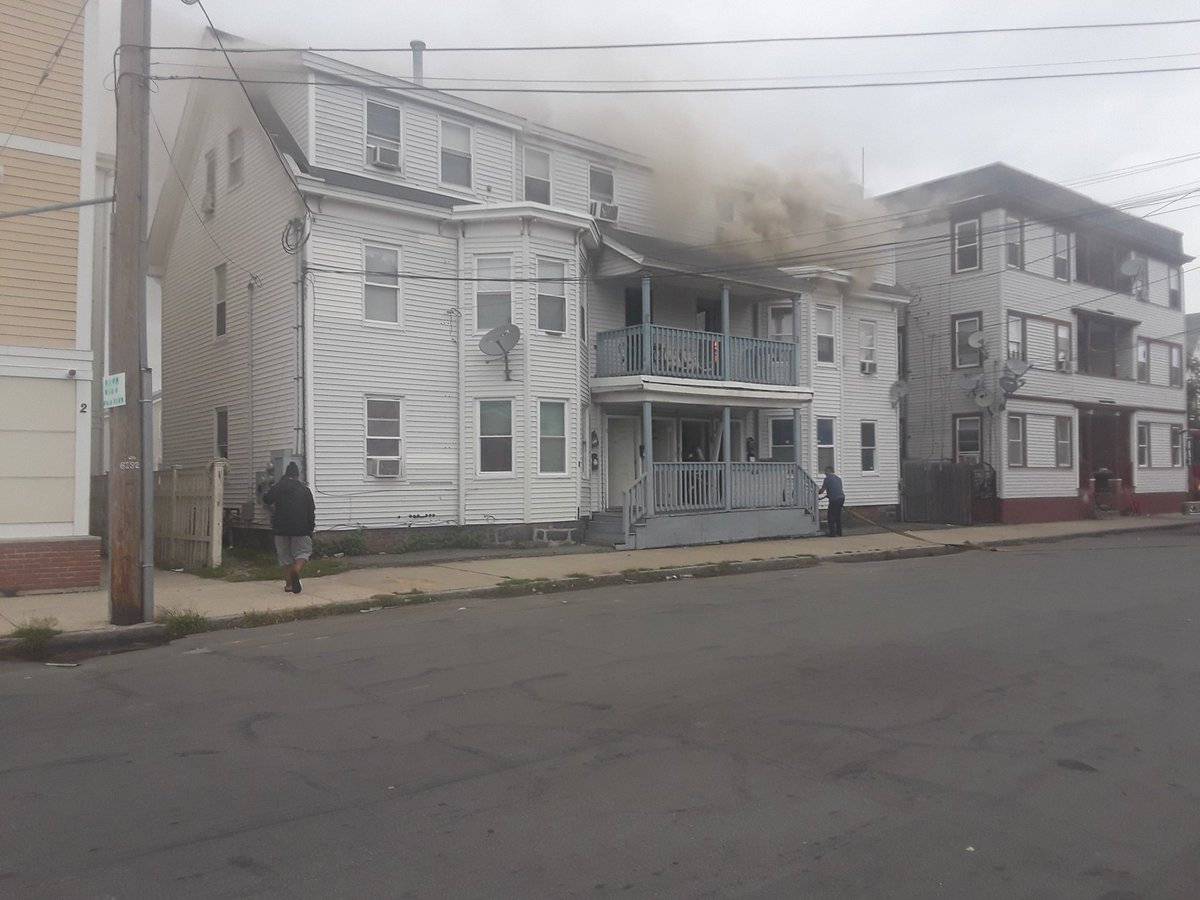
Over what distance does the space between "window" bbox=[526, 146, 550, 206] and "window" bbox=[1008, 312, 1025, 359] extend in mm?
14171

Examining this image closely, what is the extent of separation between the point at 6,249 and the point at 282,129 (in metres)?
6.24

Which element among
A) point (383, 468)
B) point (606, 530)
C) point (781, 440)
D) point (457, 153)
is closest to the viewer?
point (383, 468)

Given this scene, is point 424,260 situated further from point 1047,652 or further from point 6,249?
point 1047,652

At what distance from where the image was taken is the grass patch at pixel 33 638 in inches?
351

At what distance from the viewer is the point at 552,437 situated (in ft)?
61.5

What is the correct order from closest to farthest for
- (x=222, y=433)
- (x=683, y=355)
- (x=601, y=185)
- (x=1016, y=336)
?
(x=222, y=433), (x=683, y=355), (x=601, y=185), (x=1016, y=336)

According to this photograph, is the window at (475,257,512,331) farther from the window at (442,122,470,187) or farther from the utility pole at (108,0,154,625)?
the utility pole at (108,0,154,625)

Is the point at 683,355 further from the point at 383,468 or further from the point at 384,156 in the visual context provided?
the point at 384,156

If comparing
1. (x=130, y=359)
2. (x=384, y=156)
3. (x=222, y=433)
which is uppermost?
(x=384, y=156)

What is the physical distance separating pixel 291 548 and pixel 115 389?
10.6ft

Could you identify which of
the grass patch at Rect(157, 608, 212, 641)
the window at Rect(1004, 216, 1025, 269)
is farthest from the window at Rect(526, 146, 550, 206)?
the window at Rect(1004, 216, 1025, 269)

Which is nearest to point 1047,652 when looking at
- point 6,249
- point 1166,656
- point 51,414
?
point 1166,656

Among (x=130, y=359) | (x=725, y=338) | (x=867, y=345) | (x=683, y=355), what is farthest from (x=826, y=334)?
(x=130, y=359)

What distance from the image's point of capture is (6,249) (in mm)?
12305
